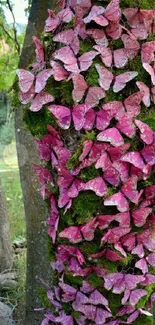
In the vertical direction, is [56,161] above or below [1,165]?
above

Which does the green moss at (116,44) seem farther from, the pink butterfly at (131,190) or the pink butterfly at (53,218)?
the pink butterfly at (53,218)

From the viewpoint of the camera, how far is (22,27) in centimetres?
590

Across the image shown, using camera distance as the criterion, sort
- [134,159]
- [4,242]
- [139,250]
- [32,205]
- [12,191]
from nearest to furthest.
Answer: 1. [134,159]
2. [139,250]
3. [32,205]
4. [4,242]
5. [12,191]

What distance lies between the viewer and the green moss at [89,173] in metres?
1.49

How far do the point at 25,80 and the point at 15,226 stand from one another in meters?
4.81

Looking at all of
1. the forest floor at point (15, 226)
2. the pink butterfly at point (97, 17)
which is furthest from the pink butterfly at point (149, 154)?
the forest floor at point (15, 226)

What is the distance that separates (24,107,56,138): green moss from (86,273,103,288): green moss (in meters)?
0.53

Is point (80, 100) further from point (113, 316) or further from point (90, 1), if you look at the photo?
point (113, 316)

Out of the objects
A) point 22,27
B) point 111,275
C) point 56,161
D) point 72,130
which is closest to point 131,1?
point 72,130

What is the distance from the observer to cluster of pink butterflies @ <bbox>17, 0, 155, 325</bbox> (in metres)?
1.47

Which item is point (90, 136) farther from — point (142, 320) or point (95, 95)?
point (142, 320)

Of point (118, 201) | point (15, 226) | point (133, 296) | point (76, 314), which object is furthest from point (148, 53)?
point (15, 226)

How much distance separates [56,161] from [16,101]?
38 centimetres

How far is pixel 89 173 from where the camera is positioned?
1496 millimetres
